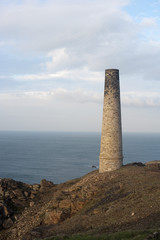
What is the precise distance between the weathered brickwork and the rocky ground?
360 cm

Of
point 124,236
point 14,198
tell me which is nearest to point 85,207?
point 14,198

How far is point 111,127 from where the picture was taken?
28.1 meters

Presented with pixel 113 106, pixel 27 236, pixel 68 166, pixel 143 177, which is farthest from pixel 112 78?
pixel 68 166

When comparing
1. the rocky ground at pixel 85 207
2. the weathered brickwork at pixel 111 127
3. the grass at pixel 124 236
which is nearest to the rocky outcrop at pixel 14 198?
the rocky ground at pixel 85 207

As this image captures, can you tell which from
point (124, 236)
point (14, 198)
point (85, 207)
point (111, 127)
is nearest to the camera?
point (124, 236)

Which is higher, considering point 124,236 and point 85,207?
point 124,236

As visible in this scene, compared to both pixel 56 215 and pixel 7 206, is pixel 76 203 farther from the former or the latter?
pixel 7 206

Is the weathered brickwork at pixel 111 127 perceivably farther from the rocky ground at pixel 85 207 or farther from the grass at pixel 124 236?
the grass at pixel 124 236

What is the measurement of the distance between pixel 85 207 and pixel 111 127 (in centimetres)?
1100

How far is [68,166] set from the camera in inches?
3009

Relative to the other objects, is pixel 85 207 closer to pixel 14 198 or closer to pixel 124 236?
pixel 14 198

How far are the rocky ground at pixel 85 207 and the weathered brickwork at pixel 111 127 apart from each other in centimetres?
360

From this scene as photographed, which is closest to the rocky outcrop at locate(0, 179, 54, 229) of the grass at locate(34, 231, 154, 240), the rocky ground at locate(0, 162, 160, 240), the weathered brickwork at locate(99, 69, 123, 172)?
the rocky ground at locate(0, 162, 160, 240)

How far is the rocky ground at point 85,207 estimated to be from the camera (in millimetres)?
14125
